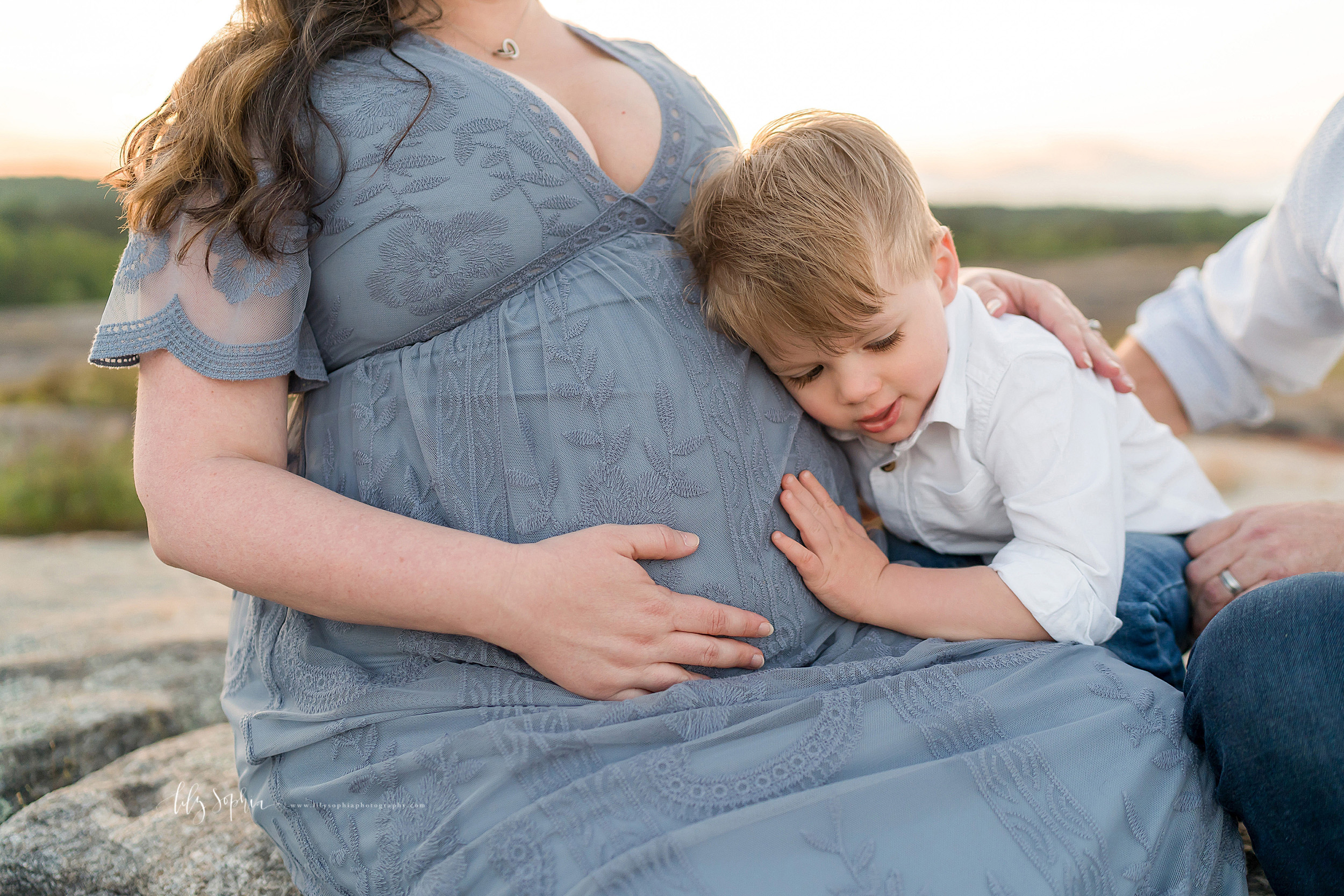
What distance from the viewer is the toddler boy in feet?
4.19

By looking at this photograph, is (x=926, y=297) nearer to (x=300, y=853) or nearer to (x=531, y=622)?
(x=531, y=622)

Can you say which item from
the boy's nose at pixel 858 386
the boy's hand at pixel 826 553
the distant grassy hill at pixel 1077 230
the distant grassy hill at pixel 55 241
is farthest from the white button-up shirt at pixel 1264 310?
the distant grassy hill at pixel 55 241

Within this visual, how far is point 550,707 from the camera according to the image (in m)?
1.11

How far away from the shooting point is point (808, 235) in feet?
4.18

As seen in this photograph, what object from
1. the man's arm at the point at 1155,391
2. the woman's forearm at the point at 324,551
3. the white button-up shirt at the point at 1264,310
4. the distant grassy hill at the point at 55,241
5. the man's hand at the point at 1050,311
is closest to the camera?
the woman's forearm at the point at 324,551

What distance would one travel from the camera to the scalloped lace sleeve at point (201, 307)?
1.15m

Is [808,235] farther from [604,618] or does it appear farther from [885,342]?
[604,618]

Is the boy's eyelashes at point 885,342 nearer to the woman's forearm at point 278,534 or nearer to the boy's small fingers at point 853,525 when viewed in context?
the boy's small fingers at point 853,525

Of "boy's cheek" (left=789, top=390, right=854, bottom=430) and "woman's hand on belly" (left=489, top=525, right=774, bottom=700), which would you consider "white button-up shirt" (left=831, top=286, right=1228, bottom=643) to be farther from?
"woman's hand on belly" (left=489, top=525, right=774, bottom=700)

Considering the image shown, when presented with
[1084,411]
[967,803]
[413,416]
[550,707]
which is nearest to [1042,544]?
[1084,411]

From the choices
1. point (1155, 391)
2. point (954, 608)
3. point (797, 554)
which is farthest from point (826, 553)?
point (1155, 391)

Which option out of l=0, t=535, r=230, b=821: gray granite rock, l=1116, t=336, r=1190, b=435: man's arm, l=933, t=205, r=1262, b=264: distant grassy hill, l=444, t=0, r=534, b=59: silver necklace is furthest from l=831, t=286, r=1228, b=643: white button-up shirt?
l=933, t=205, r=1262, b=264: distant grassy hill

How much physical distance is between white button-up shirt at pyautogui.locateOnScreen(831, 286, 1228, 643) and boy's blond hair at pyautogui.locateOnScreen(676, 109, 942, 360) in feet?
0.64

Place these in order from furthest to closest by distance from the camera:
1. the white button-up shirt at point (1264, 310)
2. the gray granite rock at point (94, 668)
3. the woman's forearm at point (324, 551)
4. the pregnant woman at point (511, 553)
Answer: the gray granite rock at point (94, 668) < the white button-up shirt at point (1264, 310) < the woman's forearm at point (324, 551) < the pregnant woman at point (511, 553)
